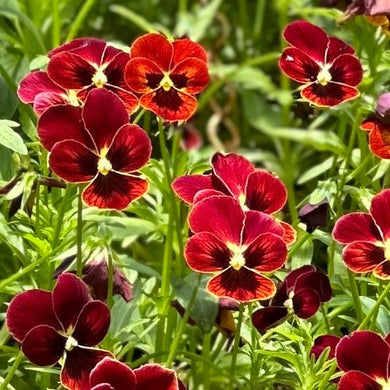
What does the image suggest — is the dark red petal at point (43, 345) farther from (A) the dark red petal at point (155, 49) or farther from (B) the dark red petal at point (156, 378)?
(A) the dark red petal at point (155, 49)

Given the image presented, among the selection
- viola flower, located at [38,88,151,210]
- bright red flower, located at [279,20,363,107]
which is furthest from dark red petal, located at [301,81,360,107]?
viola flower, located at [38,88,151,210]

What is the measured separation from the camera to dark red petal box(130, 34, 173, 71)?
97cm

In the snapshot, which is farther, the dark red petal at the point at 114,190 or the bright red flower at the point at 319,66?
the bright red flower at the point at 319,66

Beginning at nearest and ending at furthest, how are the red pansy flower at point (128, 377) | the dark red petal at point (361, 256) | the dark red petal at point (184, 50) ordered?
the red pansy flower at point (128, 377)
the dark red petal at point (361, 256)
the dark red petal at point (184, 50)

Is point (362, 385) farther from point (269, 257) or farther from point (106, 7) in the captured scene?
point (106, 7)

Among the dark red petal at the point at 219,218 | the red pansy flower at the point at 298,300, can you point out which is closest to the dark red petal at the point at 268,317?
the red pansy flower at the point at 298,300

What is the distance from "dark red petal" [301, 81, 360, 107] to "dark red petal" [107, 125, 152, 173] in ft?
0.66

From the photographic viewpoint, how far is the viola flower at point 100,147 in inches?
34.1

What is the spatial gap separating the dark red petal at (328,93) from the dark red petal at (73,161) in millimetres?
236

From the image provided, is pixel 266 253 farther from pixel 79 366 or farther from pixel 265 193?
pixel 79 366

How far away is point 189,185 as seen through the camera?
0.90m

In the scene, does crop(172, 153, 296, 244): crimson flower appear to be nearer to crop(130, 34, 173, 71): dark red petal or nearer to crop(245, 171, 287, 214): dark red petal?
crop(245, 171, 287, 214): dark red petal

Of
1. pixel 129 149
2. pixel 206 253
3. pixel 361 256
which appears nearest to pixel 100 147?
pixel 129 149

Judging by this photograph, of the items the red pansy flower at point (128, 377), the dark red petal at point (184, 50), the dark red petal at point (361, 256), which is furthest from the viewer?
the dark red petal at point (184, 50)
